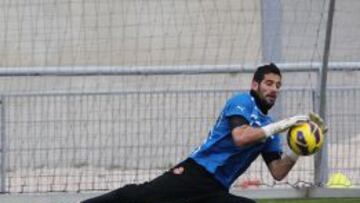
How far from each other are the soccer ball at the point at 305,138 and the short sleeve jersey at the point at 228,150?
6.3 inches

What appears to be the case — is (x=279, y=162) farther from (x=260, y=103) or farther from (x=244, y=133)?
(x=244, y=133)

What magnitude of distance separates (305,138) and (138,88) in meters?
5.19

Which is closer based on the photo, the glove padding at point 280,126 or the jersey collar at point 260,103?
the glove padding at point 280,126

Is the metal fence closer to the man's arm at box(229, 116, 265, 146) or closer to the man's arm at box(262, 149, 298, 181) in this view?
the man's arm at box(262, 149, 298, 181)

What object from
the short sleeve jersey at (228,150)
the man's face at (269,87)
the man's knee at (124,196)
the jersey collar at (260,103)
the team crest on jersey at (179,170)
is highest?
the man's face at (269,87)

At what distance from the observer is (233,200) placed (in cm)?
749

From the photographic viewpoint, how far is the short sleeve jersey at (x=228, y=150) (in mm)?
7465

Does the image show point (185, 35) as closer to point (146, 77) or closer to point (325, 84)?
point (146, 77)

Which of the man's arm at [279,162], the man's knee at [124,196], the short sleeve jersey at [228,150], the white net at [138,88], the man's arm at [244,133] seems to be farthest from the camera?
the white net at [138,88]

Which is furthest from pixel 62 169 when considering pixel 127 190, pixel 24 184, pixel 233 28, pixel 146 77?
pixel 127 190

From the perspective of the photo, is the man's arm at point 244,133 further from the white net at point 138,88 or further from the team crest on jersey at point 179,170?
the white net at point 138,88

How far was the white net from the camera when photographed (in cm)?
1190

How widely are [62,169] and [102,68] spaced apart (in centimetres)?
131

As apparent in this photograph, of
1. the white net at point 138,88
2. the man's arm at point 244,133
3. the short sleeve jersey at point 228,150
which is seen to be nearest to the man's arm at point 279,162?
the short sleeve jersey at point 228,150
